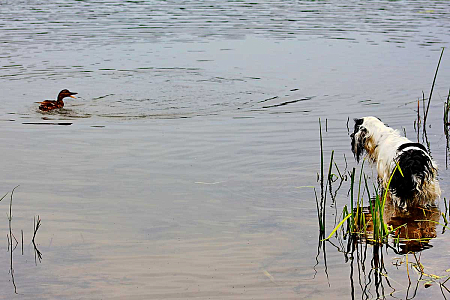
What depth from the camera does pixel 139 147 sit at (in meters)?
8.62

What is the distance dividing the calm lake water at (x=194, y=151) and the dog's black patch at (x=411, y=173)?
51 centimetres

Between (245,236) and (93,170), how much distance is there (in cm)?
256

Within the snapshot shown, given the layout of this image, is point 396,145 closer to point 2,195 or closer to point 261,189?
point 261,189

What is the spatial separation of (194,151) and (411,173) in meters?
3.08

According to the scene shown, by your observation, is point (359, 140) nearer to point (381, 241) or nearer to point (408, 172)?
point (408, 172)

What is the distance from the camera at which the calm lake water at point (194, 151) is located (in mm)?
5117

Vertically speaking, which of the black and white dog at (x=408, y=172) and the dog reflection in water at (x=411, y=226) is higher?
the black and white dog at (x=408, y=172)

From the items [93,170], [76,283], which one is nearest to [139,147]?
[93,170]

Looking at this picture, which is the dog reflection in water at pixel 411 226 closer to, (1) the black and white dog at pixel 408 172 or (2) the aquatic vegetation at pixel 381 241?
(2) the aquatic vegetation at pixel 381 241

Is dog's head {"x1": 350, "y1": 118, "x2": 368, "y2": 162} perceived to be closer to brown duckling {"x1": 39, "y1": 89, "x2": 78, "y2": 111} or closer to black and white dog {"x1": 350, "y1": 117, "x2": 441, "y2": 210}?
black and white dog {"x1": 350, "y1": 117, "x2": 441, "y2": 210}

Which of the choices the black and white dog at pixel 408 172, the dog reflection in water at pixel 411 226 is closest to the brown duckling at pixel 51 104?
the black and white dog at pixel 408 172

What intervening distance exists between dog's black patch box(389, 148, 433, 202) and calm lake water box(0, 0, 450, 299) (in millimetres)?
511

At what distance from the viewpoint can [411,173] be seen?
630cm

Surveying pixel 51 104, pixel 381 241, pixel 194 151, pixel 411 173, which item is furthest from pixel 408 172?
pixel 51 104
